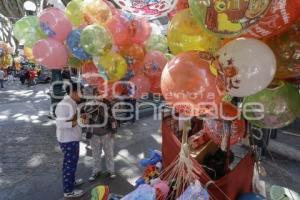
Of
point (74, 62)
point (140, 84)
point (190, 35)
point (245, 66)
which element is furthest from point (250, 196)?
point (74, 62)

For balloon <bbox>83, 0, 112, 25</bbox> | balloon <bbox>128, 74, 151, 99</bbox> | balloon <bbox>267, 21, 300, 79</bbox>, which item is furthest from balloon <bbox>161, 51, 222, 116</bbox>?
balloon <bbox>128, 74, 151, 99</bbox>

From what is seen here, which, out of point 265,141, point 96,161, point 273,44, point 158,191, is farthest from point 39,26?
point 265,141

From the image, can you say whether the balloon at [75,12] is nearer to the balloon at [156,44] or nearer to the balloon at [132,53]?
the balloon at [132,53]

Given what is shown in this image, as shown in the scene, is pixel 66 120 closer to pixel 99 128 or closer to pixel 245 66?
pixel 99 128

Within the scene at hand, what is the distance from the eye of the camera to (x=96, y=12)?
3590 millimetres

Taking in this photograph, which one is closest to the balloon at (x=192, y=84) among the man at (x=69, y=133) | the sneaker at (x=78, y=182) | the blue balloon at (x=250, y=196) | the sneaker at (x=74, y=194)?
the blue balloon at (x=250, y=196)

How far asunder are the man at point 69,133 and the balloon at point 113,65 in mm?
645

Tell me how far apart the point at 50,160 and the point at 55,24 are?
9.43 ft

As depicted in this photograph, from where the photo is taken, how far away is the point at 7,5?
51.2 feet

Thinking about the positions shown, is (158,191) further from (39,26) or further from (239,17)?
(39,26)

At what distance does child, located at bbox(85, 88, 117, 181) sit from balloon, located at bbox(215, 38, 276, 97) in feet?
8.94

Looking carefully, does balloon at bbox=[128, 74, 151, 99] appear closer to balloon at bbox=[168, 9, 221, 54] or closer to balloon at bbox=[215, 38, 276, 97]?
balloon at bbox=[168, 9, 221, 54]

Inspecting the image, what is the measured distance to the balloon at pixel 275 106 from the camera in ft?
8.00

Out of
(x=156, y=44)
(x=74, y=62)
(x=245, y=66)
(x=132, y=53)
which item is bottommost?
(x=245, y=66)
